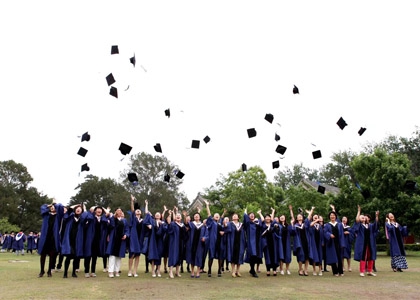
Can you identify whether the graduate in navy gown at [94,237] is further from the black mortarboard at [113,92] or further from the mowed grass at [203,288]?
the black mortarboard at [113,92]

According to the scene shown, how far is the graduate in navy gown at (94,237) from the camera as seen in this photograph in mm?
10766

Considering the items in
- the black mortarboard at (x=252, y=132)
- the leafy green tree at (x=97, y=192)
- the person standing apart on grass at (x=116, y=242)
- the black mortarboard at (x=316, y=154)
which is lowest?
the person standing apart on grass at (x=116, y=242)

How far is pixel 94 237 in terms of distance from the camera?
437 inches

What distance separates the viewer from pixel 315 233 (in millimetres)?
12758

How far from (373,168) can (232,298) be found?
66.1ft

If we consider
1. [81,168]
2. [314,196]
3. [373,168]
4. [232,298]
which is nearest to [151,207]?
[314,196]

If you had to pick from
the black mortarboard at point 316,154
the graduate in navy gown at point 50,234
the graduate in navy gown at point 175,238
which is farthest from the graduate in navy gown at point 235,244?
the graduate in navy gown at point 50,234

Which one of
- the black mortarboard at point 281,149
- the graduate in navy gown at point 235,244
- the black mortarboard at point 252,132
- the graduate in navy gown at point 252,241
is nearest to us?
the graduate in navy gown at point 235,244

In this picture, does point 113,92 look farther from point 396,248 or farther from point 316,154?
point 396,248

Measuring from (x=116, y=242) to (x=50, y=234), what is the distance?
166 cm

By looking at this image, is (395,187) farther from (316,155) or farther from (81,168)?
(81,168)

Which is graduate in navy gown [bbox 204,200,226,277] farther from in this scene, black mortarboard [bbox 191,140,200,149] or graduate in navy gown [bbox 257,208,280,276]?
black mortarboard [bbox 191,140,200,149]

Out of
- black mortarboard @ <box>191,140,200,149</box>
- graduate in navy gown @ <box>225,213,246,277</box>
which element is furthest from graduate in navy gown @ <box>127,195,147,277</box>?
black mortarboard @ <box>191,140,200,149</box>

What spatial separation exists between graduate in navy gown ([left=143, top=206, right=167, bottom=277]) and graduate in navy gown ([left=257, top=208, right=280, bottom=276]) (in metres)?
2.92
